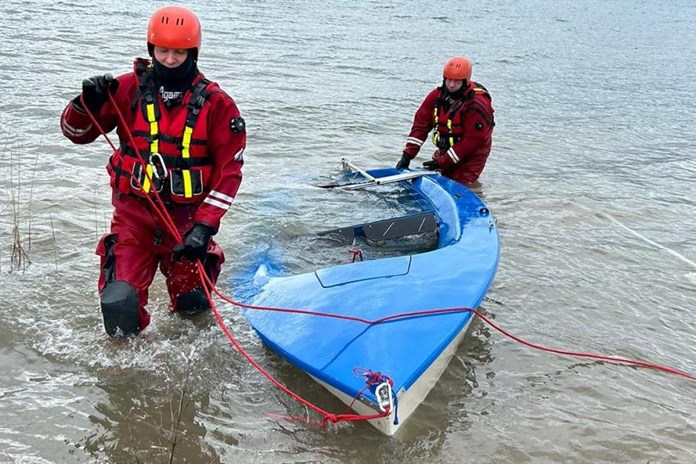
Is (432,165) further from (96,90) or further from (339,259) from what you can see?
(96,90)

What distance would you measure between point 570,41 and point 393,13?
636 centimetres

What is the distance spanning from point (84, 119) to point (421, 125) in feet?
14.7

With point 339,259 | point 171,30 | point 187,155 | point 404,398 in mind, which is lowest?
point 339,259

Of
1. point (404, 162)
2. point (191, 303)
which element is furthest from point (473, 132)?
point (191, 303)

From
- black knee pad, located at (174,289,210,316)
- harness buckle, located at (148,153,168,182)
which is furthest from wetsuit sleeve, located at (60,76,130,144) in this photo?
black knee pad, located at (174,289,210,316)

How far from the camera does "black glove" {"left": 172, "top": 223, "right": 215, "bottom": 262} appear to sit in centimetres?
348

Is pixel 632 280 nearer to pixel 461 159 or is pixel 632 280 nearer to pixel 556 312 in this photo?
pixel 556 312

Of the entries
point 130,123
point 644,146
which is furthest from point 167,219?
point 644,146

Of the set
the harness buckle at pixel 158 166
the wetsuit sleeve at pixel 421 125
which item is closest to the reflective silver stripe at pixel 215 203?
the harness buckle at pixel 158 166

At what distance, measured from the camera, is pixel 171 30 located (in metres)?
3.38

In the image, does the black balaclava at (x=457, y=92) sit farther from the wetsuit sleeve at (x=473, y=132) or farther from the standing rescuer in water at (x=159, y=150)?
the standing rescuer in water at (x=159, y=150)

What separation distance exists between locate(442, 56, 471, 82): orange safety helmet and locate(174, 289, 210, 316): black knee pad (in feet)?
12.2

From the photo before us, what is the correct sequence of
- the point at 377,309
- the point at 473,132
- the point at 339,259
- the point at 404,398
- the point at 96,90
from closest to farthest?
the point at 404,398 < the point at 96,90 < the point at 377,309 < the point at 339,259 < the point at 473,132

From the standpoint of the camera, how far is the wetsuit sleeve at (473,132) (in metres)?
6.80
